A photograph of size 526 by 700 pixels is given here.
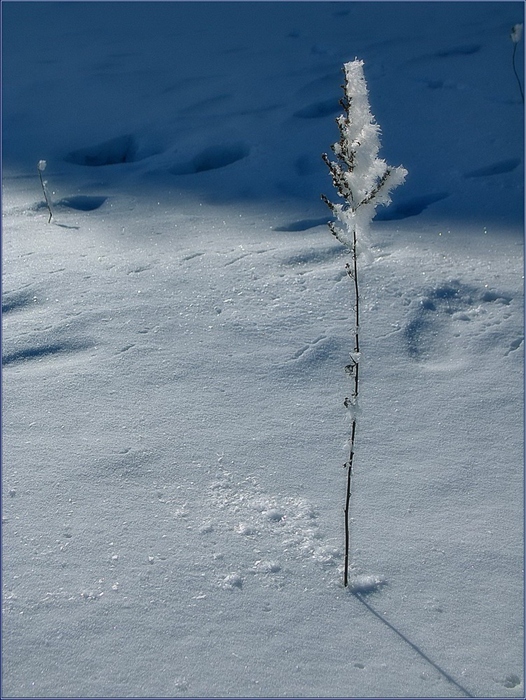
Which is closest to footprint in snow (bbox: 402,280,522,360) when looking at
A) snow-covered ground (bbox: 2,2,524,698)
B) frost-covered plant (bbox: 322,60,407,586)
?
snow-covered ground (bbox: 2,2,524,698)

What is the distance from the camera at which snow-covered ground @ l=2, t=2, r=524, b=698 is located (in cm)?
177

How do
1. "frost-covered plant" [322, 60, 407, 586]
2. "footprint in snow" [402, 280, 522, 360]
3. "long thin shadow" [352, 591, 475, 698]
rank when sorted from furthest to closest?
"footprint in snow" [402, 280, 522, 360] < "frost-covered plant" [322, 60, 407, 586] < "long thin shadow" [352, 591, 475, 698]

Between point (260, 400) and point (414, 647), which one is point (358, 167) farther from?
point (414, 647)

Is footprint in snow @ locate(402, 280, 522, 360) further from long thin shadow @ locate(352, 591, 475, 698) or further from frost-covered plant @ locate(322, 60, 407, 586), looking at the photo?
long thin shadow @ locate(352, 591, 475, 698)

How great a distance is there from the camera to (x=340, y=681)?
1.68 m

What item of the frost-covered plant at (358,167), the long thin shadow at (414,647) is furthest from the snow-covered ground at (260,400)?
the frost-covered plant at (358,167)

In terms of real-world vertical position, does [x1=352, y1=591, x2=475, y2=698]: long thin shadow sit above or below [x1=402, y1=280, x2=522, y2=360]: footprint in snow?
below

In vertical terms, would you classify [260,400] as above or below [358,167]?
below

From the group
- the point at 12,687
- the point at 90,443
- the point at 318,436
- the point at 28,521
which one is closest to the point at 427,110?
the point at 318,436

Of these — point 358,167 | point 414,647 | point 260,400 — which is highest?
point 358,167

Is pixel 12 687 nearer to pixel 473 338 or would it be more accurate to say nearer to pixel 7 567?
pixel 7 567

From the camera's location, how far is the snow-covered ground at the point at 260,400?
1.77 meters

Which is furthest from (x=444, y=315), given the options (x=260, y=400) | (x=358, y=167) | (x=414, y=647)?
(x=414, y=647)

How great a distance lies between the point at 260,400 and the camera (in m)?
2.68
